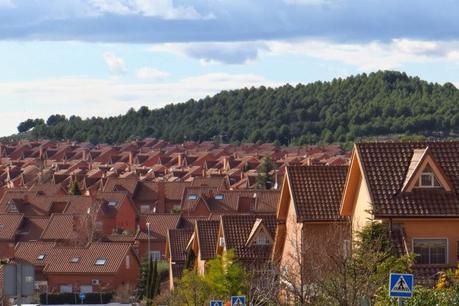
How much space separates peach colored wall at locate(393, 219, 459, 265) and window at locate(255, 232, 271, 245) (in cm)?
1209

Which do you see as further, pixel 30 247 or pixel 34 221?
pixel 34 221

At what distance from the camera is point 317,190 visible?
3644cm

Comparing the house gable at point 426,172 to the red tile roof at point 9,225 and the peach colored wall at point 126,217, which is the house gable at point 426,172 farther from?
the peach colored wall at point 126,217

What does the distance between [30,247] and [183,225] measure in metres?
8.76

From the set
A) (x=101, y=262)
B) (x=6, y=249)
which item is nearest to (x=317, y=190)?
(x=101, y=262)

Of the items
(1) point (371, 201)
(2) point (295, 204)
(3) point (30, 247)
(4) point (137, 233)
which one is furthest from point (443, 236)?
(4) point (137, 233)

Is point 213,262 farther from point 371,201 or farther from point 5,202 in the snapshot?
point 5,202

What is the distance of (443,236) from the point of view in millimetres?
31531

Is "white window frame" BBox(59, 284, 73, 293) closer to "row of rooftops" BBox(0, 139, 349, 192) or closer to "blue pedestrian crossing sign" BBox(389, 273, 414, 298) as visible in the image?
"row of rooftops" BBox(0, 139, 349, 192)

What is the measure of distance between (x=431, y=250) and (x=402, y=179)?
4.93 ft

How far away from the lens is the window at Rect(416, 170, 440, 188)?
31422 millimetres

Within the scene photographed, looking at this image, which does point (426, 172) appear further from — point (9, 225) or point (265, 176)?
point (265, 176)

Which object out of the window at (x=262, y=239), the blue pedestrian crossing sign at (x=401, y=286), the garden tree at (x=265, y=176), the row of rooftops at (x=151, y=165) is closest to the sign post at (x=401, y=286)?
the blue pedestrian crossing sign at (x=401, y=286)

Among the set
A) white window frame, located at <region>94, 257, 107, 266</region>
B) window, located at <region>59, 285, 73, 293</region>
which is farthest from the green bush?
white window frame, located at <region>94, 257, 107, 266</region>
